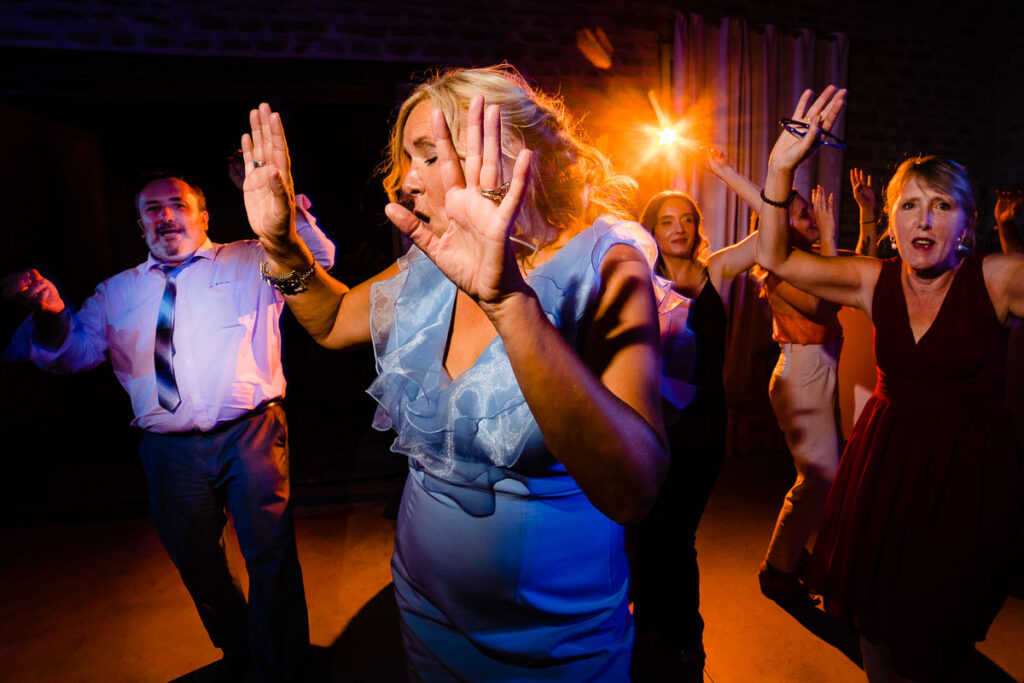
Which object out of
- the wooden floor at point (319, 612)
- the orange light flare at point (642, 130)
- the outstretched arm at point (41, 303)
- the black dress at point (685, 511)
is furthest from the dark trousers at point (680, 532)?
the orange light flare at point (642, 130)

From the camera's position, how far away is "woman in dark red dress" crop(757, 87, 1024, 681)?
65.9 inches

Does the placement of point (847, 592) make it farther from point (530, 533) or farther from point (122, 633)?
point (122, 633)

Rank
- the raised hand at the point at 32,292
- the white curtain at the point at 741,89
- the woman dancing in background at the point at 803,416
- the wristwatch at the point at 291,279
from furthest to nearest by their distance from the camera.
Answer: the white curtain at the point at 741,89, the woman dancing in background at the point at 803,416, the raised hand at the point at 32,292, the wristwatch at the point at 291,279

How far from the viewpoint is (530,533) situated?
103 centimetres

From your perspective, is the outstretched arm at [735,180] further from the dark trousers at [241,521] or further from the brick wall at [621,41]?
the dark trousers at [241,521]

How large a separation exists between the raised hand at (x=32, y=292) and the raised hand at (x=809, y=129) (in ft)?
8.88

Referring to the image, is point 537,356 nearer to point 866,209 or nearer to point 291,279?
point 291,279

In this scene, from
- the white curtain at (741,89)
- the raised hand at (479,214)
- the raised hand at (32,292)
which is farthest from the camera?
the white curtain at (741,89)

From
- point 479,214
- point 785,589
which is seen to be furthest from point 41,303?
point 785,589

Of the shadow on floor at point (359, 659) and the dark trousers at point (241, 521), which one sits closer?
the dark trousers at point (241, 521)

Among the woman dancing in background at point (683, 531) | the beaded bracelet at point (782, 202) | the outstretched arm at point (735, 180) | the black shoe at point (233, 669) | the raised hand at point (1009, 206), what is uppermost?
the outstretched arm at point (735, 180)

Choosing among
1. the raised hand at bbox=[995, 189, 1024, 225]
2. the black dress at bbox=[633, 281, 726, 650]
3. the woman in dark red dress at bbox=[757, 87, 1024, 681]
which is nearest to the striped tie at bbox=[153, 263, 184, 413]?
the black dress at bbox=[633, 281, 726, 650]

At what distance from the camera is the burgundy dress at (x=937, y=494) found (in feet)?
5.48

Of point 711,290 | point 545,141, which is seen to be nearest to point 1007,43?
point 711,290
